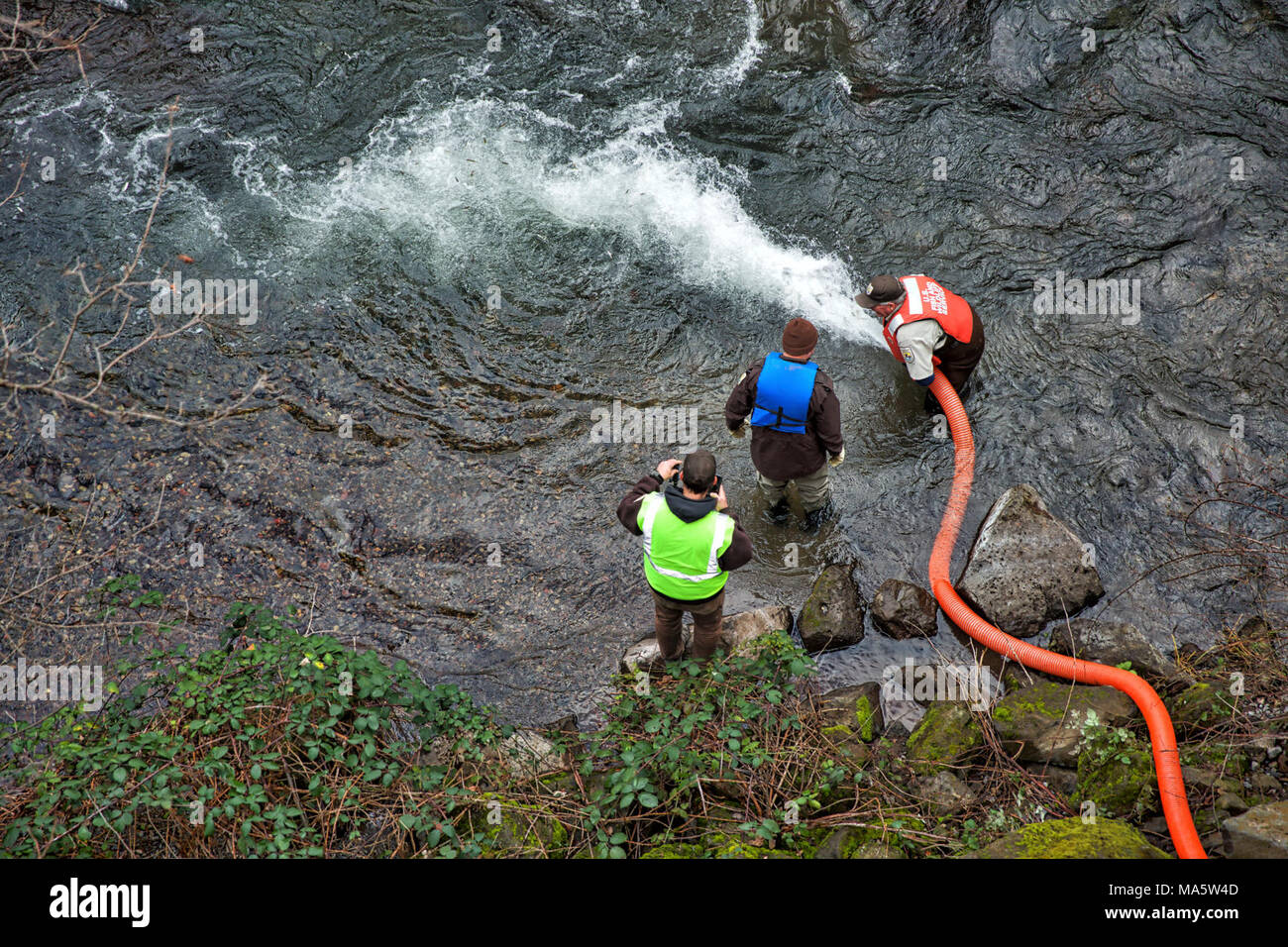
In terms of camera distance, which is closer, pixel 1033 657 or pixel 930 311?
pixel 1033 657

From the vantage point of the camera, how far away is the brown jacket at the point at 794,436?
6.03 metres

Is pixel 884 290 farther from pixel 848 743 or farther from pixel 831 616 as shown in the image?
pixel 848 743

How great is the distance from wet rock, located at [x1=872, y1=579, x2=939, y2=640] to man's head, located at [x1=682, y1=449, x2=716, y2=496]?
2322mm

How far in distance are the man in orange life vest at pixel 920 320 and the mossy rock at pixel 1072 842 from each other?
138 inches

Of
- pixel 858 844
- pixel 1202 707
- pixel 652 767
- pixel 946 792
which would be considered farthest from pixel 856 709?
pixel 1202 707

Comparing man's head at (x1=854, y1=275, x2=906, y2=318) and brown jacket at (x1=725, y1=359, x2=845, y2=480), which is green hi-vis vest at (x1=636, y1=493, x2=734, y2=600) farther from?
man's head at (x1=854, y1=275, x2=906, y2=318)

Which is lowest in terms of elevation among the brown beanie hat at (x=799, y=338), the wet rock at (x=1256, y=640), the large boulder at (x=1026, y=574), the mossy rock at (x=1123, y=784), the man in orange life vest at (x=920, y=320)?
the mossy rock at (x=1123, y=784)

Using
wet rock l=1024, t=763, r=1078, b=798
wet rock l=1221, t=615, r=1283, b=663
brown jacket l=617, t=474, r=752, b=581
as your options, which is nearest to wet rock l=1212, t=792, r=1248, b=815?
wet rock l=1024, t=763, r=1078, b=798

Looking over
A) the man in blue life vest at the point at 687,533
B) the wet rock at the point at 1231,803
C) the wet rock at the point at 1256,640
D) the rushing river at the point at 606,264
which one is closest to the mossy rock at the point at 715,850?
the man in blue life vest at the point at 687,533

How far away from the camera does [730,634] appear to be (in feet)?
20.6

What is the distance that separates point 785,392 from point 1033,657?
2610 millimetres

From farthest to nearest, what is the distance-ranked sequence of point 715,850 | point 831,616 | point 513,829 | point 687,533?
point 831,616, point 687,533, point 513,829, point 715,850

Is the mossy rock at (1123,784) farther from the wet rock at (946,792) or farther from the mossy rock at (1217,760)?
the wet rock at (946,792)
